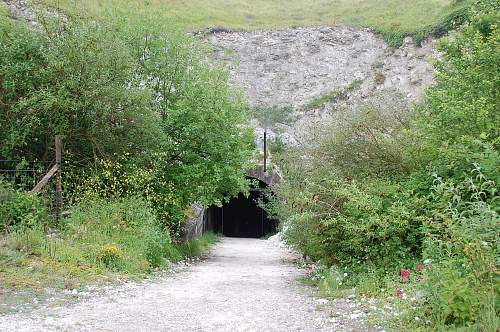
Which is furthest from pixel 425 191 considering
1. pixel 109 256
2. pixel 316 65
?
pixel 316 65

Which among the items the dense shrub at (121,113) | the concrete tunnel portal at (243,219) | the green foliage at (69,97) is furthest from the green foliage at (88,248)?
the concrete tunnel portal at (243,219)

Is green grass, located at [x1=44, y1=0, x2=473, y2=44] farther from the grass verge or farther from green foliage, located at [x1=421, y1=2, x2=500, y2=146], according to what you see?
green foliage, located at [x1=421, y1=2, x2=500, y2=146]

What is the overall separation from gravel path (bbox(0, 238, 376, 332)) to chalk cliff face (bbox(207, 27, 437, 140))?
22911mm

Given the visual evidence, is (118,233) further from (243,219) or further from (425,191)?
(243,219)

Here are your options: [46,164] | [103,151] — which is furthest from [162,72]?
[46,164]

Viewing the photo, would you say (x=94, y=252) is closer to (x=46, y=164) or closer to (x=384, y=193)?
(x=46, y=164)

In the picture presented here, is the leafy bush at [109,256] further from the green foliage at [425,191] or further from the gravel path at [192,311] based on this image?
the green foliage at [425,191]

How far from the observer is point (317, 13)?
45250 mm

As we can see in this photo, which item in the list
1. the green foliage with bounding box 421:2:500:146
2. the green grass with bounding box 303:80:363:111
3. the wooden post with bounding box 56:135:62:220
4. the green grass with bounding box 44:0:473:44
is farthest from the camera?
the green grass with bounding box 44:0:473:44

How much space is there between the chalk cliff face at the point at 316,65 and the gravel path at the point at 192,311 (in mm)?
22911

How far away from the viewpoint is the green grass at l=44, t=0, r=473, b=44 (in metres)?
35.1

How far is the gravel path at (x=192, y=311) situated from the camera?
6.15m

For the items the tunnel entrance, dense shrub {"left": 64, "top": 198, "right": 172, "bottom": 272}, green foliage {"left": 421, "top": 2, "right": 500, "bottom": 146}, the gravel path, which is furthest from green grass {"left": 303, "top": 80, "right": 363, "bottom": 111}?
the gravel path

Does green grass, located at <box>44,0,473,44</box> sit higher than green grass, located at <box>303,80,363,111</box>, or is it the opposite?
green grass, located at <box>44,0,473,44</box>
